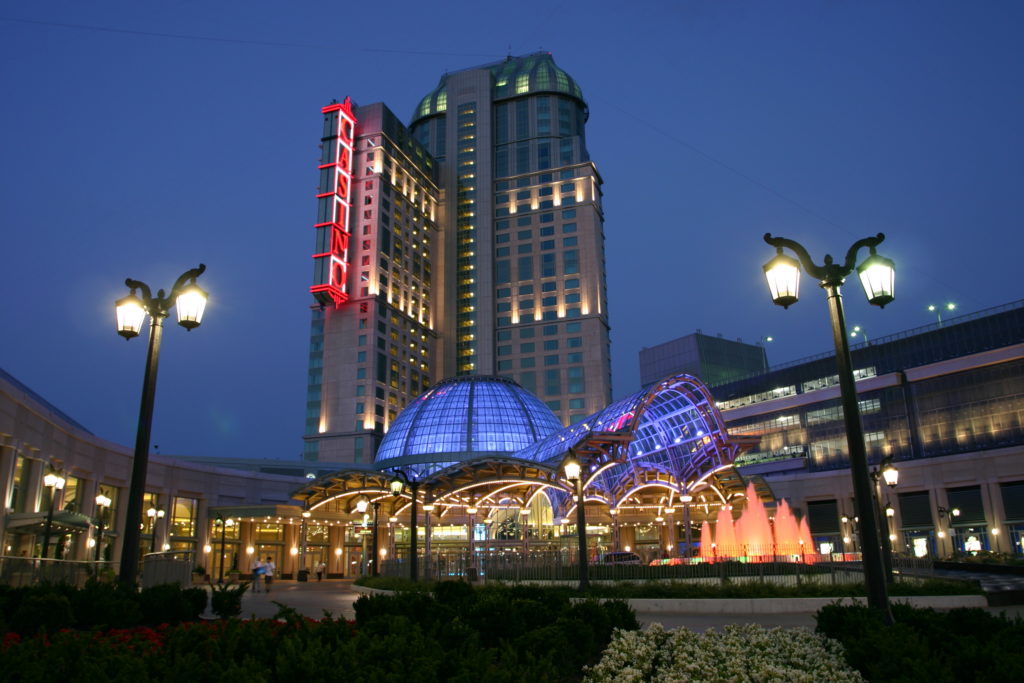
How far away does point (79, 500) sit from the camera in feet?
158

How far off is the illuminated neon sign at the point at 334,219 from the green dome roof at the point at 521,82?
38.2 meters

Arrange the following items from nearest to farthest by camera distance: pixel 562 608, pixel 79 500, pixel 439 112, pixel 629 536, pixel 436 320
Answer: pixel 562 608 < pixel 79 500 < pixel 629 536 < pixel 436 320 < pixel 439 112

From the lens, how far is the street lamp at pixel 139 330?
1508 cm

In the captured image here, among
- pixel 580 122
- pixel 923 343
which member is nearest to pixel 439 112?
pixel 580 122

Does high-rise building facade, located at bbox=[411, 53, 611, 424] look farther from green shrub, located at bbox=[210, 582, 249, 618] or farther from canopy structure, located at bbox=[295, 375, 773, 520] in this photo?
green shrub, located at bbox=[210, 582, 249, 618]

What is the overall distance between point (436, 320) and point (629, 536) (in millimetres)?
66282

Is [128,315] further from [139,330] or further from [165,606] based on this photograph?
[165,606]

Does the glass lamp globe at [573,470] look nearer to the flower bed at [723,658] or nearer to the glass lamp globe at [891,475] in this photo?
the glass lamp globe at [891,475]

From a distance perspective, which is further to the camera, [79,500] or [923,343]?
[923,343]

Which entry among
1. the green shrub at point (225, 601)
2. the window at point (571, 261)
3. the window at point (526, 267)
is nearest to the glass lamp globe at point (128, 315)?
the green shrub at point (225, 601)

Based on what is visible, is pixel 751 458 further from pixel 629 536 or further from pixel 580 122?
pixel 580 122

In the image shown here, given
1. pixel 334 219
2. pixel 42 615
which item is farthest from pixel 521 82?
pixel 42 615

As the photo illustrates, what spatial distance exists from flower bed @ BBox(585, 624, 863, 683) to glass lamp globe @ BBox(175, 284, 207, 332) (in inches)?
417

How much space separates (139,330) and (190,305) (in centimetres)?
124
